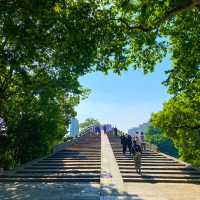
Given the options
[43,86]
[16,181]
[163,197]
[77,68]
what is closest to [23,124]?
[43,86]

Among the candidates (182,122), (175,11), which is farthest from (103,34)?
(182,122)

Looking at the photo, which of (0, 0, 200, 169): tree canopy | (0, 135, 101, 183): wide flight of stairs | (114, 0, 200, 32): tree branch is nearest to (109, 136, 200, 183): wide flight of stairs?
(0, 135, 101, 183): wide flight of stairs

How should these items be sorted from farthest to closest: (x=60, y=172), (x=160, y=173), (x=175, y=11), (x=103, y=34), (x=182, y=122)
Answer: (x=182, y=122)
(x=60, y=172)
(x=160, y=173)
(x=103, y=34)
(x=175, y=11)

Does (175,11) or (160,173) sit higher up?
(175,11)

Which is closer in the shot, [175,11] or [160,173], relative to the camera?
[175,11]

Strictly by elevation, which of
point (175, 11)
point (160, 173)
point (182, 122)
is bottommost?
point (160, 173)

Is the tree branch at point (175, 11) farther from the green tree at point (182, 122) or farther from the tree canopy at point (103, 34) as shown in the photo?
the green tree at point (182, 122)

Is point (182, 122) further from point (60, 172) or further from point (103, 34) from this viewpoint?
point (103, 34)

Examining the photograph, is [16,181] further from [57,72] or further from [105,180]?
[57,72]

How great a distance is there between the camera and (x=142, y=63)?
20.4 metres

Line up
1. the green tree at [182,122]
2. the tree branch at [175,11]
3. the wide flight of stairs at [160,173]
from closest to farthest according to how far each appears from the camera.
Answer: the tree branch at [175,11] → the wide flight of stairs at [160,173] → the green tree at [182,122]

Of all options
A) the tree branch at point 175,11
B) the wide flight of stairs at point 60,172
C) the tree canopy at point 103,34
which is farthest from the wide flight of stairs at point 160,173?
the tree branch at point 175,11

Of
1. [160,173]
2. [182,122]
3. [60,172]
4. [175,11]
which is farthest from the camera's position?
[182,122]

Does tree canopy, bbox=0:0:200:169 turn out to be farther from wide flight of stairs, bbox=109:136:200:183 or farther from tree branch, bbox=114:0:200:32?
wide flight of stairs, bbox=109:136:200:183
